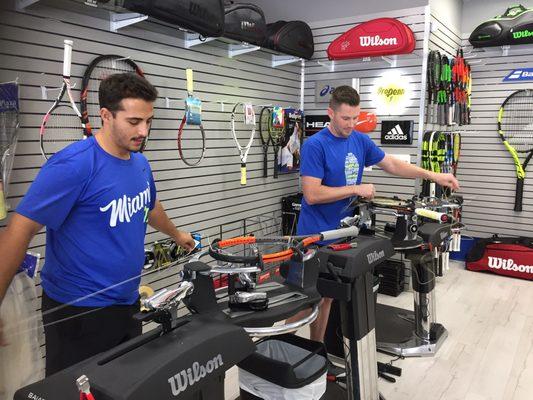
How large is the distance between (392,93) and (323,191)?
2309 mm

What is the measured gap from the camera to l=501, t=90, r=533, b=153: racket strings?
205 inches

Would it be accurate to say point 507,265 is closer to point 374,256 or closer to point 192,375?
point 374,256

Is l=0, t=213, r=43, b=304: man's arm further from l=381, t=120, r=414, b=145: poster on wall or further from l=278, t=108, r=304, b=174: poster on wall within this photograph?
l=381, t=120, r=414, b=145: poster on wall

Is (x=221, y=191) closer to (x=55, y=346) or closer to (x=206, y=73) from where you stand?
(x=206, y=73)

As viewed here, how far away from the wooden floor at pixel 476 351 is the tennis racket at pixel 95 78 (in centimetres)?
199

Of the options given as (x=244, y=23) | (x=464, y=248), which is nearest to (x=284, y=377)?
(x=244, y=23)

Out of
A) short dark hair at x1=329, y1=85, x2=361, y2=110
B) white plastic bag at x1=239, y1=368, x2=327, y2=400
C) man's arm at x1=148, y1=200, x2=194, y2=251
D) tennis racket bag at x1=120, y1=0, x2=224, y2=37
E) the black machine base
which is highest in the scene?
tennis racket bag at x1=120, y1=0, x2=224, y2=37

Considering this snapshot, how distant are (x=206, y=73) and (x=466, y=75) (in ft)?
10.6

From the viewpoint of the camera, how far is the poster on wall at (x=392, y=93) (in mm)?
4391

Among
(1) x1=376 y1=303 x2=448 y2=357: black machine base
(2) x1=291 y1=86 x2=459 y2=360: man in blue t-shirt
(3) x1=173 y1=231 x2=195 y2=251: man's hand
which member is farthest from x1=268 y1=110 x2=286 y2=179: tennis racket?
(3) x1=173 y1=231 x2=195 y2=251: man's hand

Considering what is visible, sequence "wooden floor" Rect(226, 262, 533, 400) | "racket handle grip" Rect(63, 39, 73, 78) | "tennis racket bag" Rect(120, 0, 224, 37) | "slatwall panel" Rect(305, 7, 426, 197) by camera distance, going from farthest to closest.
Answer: "slatwall panel" Rect(305, 7, 426, 197) < "wooden floor" Rect(226, 262, 533, 400) < "tennis racket bag" Rect(120, 0, 224, 37) < "racket handle grip" Rect(63, 39, 73, 78)

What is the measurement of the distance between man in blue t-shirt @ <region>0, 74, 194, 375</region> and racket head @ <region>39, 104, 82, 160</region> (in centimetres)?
110

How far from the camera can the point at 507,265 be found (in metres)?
4.90

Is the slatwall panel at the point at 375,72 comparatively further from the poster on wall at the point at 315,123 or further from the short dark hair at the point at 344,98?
the short dark hair at the point at 344,98
